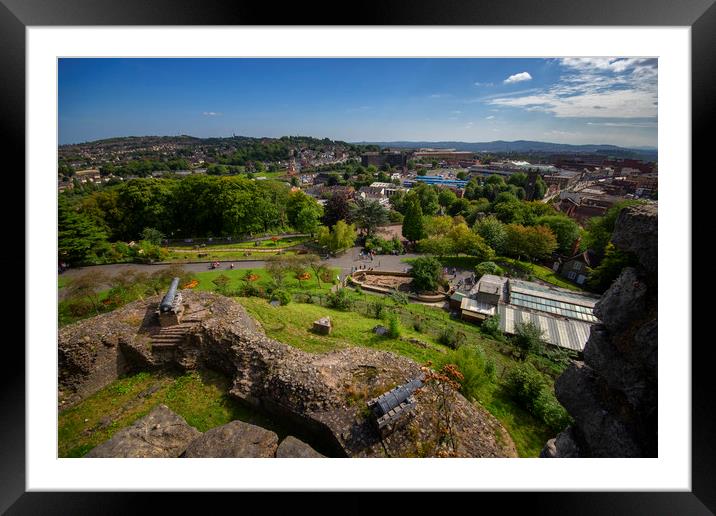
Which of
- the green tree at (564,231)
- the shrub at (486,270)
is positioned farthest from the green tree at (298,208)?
the green tree at (564,231)

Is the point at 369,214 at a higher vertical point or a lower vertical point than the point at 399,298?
higher

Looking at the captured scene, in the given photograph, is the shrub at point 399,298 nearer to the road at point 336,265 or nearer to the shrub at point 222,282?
the road at point 336,265

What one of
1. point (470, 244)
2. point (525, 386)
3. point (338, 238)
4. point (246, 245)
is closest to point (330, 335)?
point (525, 386)

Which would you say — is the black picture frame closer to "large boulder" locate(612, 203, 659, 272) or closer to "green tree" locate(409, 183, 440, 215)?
"large boulder" locate(612, 203, 659, 272)

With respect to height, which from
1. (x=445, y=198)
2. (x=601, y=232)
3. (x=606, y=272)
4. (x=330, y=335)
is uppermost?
(x=445, y=198)

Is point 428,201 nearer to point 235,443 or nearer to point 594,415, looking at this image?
point 594,415

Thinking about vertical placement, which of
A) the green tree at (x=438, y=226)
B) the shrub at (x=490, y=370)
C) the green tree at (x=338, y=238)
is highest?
the green tree at (x=438, y=226)
